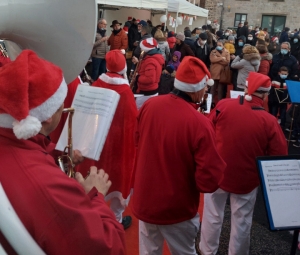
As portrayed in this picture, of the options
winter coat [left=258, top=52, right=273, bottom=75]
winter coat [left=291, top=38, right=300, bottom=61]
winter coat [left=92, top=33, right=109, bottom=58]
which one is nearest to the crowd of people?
winter coat [left=258, top=52, right=273, bottom=75]

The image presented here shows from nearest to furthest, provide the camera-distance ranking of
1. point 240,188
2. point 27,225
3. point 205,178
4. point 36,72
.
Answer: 1. point 27,225
2. point 36,72
3. point 205,178
4. point 240,188

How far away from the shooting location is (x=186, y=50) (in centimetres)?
878

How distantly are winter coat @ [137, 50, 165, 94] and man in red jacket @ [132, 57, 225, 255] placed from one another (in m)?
2.98

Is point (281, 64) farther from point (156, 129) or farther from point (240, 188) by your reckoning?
point (156, 129)

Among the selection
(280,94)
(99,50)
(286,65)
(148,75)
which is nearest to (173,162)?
(148,75)

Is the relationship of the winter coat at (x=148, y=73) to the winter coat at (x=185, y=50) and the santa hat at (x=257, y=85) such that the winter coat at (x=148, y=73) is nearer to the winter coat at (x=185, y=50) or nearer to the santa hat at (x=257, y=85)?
the santa hat at (x=257, y=85)

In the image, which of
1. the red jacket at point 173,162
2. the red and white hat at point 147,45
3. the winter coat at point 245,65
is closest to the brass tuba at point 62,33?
the red jacket at point 173,162

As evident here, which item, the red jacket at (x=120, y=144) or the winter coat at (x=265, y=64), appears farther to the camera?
the winter coat at (x=265, y=64)

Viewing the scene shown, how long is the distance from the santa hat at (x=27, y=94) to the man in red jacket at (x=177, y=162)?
114cm

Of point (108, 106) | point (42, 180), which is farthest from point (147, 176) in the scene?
point (42, 180)

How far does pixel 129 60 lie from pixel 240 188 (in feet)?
29.1

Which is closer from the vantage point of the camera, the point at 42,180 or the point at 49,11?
the point at 42,180

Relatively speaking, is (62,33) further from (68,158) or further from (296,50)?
(296,50)

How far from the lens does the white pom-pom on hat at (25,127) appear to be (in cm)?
111
